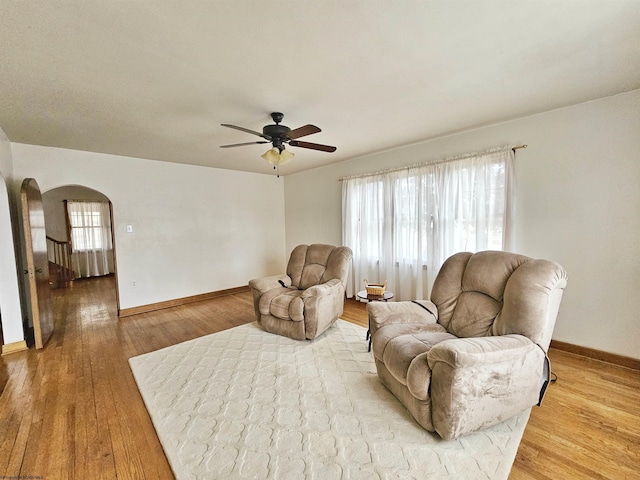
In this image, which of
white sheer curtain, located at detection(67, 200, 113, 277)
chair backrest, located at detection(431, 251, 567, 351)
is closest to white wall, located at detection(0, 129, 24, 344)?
white sheer curtain, located at detection(67, 200, 113, 277)

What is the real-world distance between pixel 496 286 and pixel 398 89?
1785 millimetres

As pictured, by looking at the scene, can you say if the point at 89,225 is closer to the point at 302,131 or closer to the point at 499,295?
the point at 302,131

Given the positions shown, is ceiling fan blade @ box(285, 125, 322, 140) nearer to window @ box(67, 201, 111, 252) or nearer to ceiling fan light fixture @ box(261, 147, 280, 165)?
ceiling fan light fixture @ box(261, 147, 280, 165)

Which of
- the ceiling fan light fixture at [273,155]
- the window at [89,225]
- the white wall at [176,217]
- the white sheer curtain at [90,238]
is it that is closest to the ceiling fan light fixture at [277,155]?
the ceiling fan light fixture at [273,155]

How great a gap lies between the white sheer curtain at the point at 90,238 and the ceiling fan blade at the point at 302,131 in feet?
21.8

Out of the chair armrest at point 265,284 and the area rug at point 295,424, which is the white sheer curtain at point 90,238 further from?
the area rug at point 295,424

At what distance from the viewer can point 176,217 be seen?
4.61m

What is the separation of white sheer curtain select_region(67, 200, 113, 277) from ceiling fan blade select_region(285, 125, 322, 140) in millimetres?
6648

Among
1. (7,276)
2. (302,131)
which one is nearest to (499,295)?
(302,131)

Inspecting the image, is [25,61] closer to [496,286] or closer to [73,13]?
[73,13]

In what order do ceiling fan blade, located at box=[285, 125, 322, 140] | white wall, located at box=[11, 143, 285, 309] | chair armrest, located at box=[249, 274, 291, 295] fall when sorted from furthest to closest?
white wall, located at box=[11, 143, 285, 309], chair armrest, located at box=[249, 274, 291, 295], ceiling fan blade, located at box=[285, 125, 322, 140]

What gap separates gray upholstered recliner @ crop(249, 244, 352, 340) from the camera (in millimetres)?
2932

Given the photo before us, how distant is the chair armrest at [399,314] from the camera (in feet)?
7.41

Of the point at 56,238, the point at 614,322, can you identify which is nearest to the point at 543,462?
the point at 614,322
